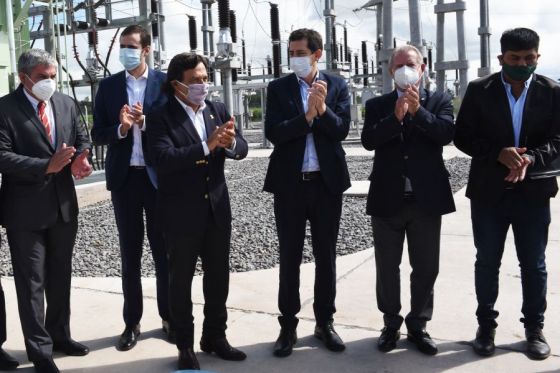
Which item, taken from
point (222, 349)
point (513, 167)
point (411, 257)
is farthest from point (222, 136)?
point (513, 167)

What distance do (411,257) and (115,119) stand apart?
86.2 inches

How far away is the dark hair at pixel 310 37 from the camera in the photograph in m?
3.74

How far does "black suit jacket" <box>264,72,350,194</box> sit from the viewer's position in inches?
146

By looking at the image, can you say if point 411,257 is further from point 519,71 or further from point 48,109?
point 48,109

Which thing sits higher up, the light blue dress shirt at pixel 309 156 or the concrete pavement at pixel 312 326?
the light blue dress shirt at pixel 309 156

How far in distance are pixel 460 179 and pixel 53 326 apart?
9684mm

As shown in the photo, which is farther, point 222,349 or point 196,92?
point 222,349

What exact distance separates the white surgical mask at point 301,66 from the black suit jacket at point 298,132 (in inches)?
4.6

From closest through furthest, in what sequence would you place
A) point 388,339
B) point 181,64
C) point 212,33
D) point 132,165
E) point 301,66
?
point 181,64 → point 301,66 → point 388,339 → point 132,165 → point 212,33

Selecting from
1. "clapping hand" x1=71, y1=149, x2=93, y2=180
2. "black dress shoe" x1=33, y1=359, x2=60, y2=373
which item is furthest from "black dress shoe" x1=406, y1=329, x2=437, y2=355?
"clapping hand" x1=71, y1=149, x2=93, y2=180

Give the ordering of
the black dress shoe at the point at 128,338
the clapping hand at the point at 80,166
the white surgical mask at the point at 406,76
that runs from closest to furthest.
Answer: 1. the white surgical mask at the point at 406,76
2. the clapping hand at the point at 80,166
3. the black dress shoe at the point at 128,338

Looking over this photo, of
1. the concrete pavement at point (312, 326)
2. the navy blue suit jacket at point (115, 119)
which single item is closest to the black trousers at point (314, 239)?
the concrete pavement at point (312, 326)

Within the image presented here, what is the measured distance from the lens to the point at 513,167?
11.4 feet

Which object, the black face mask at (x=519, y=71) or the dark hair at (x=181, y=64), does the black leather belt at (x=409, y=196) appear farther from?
the dark hair at (x=181, y=64)
